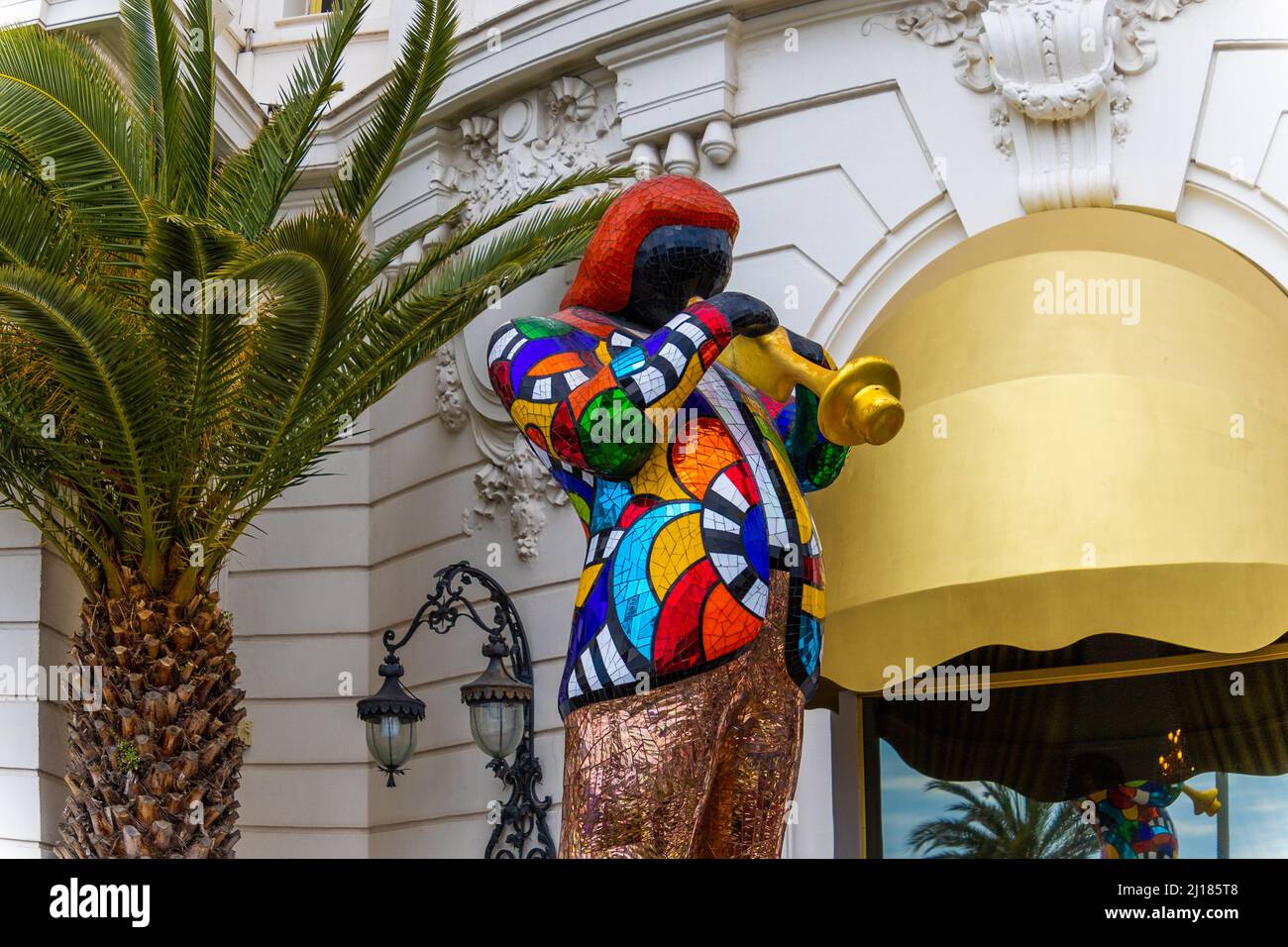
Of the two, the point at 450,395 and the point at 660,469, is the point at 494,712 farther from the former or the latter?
the point at 660,469

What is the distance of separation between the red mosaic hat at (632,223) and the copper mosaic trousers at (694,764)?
3.04 ft

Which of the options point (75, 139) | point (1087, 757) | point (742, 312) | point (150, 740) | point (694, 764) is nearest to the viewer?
point (694, 764)

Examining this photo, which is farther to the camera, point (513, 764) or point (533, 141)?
point (533, 141)

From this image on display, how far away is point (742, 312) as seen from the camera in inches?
156

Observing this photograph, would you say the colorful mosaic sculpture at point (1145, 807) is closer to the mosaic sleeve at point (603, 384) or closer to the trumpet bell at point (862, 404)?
the trumpet bell at point (862, 404)

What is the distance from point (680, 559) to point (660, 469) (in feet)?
0.83

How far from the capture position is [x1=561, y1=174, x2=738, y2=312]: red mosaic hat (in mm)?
4168

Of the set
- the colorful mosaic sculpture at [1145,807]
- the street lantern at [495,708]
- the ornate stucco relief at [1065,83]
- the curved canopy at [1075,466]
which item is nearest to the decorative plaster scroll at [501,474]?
the street lantern at [495,708]

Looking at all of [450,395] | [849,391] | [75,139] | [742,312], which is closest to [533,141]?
[450,395]

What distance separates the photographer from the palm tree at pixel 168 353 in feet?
18.6

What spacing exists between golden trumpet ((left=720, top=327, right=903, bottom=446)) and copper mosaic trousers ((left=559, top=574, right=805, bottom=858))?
1.32 feet

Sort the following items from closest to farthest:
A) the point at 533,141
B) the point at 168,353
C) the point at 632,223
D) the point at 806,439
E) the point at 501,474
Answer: the point at 632,223 < the point at 806,439 < the point at 168,353 < the point at 501,474 < the point at 533,141

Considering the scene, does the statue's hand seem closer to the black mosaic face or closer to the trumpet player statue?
the trumpet player statue

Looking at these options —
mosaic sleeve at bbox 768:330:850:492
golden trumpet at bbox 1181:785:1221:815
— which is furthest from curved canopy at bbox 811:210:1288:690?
mosaic sleeve at bbox 768:330:850:492
